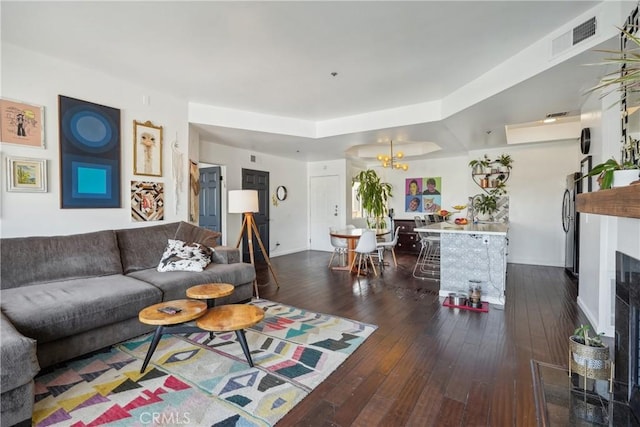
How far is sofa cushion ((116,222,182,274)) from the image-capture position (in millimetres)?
3293

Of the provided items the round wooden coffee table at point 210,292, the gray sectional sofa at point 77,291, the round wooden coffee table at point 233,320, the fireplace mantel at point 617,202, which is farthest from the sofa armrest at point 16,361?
the fireplace mantel at point 617,202

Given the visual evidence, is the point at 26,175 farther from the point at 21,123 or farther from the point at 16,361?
the point at 16,361

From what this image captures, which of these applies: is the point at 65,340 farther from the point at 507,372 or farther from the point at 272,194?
the point at 272,194

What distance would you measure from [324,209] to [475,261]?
436 cm

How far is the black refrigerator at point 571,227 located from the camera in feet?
15.9

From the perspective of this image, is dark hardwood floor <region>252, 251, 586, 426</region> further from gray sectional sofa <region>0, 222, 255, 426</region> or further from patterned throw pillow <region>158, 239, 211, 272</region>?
gray sectional sofa <region>0, 222, 255, 426</region>

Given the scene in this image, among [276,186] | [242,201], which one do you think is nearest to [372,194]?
[276,186]

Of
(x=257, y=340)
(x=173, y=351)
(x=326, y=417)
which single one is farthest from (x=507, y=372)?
(x=173, y=351)

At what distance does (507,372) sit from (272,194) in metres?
5.54

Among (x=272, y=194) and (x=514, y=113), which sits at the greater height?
(x=514, y=113)

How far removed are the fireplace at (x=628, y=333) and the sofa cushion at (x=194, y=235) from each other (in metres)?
3.92

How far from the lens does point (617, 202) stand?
1.47m

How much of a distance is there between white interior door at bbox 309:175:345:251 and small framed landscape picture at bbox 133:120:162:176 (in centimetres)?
433

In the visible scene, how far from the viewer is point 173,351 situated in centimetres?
244
